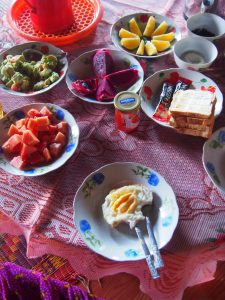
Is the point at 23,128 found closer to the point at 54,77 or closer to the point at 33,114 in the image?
the point at 33,114

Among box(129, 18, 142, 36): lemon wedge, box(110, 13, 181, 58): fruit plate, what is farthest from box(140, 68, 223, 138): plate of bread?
box(129, 18, 142, 36): lemon wedge

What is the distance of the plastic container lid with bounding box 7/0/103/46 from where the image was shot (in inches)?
41.3

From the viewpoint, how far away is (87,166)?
79 centimetres

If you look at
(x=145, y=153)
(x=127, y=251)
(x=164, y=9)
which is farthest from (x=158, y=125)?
(x=164, y=9)

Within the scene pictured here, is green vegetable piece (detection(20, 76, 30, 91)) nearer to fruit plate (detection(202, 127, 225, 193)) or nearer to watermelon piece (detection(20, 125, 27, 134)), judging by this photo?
watermelon piece (detection(20, 125, 27, 134))

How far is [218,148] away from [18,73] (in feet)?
1.76

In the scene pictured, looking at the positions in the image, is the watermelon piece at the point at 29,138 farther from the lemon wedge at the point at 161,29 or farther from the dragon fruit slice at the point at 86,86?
the lemon wedge at the point at 161,29

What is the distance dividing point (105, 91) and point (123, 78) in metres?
0.07

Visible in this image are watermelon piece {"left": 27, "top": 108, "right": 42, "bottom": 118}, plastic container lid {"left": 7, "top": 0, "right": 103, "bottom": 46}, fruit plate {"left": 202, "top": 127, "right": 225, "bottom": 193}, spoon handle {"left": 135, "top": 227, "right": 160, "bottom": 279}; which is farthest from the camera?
plastic container lid {"left": 7, "top": 0, "right": 103, "bottom": 46}

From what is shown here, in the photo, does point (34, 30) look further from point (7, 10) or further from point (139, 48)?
point (139, 48)

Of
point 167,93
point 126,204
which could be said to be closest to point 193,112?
point 167,93

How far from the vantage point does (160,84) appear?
0.91m

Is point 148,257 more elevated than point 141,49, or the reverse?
point 141,49

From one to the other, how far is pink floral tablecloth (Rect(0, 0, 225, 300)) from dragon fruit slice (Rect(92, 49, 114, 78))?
0.31 ft
